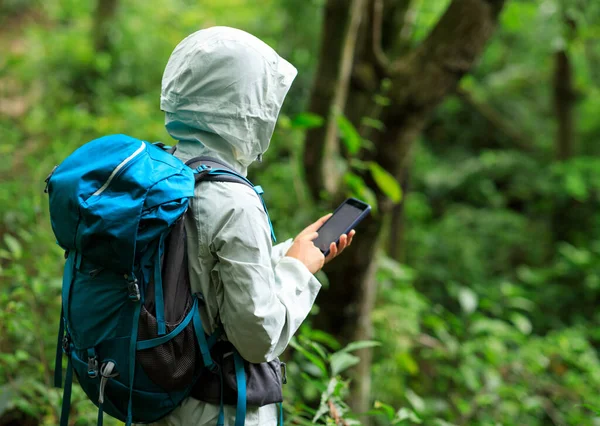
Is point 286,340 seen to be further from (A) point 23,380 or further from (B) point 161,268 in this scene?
(A) point 23,380

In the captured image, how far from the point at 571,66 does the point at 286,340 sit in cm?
768

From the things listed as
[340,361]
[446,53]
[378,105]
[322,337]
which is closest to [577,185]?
[378,105]

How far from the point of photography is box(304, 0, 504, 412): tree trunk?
10.9 ft

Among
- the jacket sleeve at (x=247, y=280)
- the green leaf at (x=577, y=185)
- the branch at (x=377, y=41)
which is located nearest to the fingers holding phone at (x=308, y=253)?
the jacket sleeve at (x=247, y=280)

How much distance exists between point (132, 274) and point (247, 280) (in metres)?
0.28

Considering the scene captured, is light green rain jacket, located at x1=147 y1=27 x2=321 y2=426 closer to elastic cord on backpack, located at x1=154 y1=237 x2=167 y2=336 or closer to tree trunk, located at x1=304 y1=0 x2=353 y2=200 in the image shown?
elastic cord on backpack, located at x1=154 y1=237 x2=167 y2=336

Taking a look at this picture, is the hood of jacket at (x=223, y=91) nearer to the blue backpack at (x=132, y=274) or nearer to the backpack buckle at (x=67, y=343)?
the blue backpack at (x=132, y=274)

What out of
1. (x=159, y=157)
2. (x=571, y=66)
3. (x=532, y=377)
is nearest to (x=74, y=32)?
(x=571, y=66)

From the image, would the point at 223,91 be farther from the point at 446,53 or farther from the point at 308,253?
the point at 446,53

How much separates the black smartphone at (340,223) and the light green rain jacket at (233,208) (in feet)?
0.70

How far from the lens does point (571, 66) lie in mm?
7883

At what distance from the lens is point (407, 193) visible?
7.91 meters

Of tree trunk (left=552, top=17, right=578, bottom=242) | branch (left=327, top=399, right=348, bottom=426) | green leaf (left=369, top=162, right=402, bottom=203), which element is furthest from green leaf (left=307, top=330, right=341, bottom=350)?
tree trunk (left=552, top=17, right=578, bottom=242)

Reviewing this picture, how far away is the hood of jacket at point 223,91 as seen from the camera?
61.4 inches
